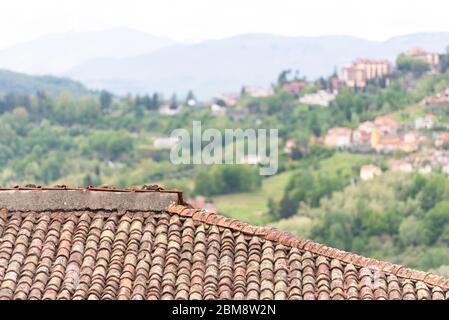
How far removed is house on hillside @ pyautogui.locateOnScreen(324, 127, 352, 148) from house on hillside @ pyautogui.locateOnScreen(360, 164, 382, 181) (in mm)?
11145

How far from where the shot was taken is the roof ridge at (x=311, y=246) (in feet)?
51.0

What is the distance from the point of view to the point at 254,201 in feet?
449

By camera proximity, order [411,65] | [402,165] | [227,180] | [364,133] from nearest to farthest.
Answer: [227,180] < [402,165] < [364,133] < [411,65]

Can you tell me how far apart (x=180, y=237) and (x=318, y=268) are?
127 centimetres

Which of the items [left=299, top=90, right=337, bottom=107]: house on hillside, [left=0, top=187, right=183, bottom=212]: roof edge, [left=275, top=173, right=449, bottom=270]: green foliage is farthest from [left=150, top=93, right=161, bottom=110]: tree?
[left=0, top=187, right=183, bottom=212]: roof edge

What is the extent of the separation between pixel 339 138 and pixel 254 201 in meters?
27.6

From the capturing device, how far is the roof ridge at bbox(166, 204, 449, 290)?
15539 millimetres

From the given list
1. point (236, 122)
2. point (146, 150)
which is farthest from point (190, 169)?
point (236, 122)

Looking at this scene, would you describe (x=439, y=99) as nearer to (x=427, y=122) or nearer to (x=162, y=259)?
(x=427, y=122)

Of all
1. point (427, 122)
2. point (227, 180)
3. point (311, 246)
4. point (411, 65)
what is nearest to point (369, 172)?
point (227, 180)

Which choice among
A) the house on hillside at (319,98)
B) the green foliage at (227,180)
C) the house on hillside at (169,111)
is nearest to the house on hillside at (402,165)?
the green foliage at (227,180)

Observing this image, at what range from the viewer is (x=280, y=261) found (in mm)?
15703

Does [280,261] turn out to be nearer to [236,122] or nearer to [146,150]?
[146,150]
